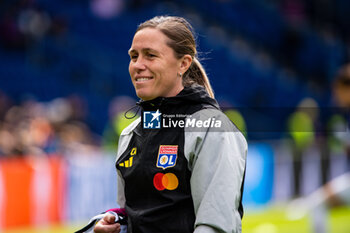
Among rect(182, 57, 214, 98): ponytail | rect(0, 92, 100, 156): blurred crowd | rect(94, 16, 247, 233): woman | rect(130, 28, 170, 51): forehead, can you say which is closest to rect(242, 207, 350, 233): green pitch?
rect(0, 92, 100, 156): blurred crowd

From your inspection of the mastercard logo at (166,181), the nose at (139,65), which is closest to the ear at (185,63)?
the nose at (139,65)

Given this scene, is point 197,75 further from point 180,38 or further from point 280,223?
point 280,223

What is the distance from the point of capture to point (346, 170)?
41.8 feet

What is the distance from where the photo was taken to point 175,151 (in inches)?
93.9

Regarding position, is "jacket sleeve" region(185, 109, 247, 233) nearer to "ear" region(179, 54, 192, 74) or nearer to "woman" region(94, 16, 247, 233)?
"woman" region(94, 16, 247, 233)

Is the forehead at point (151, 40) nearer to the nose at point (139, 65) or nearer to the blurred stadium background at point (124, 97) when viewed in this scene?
the nose at point (139, 65)

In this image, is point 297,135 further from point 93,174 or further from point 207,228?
point 207,228

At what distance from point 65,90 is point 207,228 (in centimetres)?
1214

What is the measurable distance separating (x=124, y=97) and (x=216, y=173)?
36.5ft

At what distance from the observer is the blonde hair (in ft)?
8.29

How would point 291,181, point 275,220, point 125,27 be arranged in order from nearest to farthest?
point 275,220 < point 291,181 < point 125,27

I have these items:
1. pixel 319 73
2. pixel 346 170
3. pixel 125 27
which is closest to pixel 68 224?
pixel 346 170

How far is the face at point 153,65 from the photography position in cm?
251

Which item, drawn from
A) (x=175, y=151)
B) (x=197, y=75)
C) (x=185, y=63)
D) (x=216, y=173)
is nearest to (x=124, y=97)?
(x=197, y=75)
